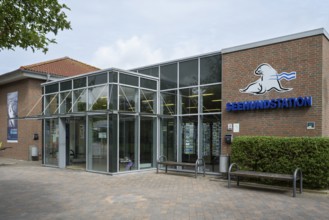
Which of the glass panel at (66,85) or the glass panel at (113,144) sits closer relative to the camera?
the glass panel at (113,144)

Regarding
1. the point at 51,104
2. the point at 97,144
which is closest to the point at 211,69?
the point at 97,144

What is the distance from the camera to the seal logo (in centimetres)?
996

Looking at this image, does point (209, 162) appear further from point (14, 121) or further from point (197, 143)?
point (14, 121)

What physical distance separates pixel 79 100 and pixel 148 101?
3073 millimetres

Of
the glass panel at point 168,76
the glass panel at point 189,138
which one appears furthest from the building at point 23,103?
the glass panel at point 189,138

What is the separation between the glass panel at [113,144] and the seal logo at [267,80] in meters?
5.09

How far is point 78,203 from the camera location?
7.20 meters

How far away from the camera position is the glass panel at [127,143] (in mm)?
11973

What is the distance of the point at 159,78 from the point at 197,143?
11.8ft

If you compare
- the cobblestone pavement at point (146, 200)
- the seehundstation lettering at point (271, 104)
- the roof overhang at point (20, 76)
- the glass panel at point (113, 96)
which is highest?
the roof overhang at point (20, 76)

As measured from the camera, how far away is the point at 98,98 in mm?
12359

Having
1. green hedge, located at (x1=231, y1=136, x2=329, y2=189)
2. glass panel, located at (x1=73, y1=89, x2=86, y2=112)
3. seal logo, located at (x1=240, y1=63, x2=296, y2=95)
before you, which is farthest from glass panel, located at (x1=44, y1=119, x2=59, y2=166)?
seal logo, located at (x1=240, y1=63, x2=296, y2=95)

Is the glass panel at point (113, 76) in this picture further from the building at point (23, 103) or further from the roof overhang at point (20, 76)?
Result: the roof overhang at point (20, 76)

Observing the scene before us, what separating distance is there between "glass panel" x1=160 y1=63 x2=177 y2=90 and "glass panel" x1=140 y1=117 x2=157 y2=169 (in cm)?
168
